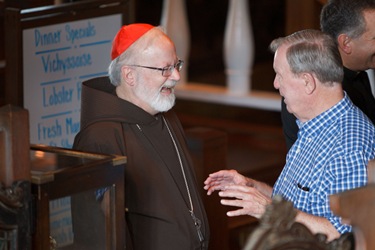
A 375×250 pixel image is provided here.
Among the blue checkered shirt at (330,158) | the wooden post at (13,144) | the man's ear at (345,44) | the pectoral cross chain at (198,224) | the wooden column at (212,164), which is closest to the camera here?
the wooden post at (13,144)

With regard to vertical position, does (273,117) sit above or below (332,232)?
below

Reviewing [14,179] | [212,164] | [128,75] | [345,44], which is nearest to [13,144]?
[14,179]

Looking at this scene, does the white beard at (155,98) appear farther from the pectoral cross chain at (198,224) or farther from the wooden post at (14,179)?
the wooden post at (14,179)

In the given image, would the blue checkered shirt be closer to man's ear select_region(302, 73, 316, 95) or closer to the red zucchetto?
man's ear select_region(302, 73, 316, 95)

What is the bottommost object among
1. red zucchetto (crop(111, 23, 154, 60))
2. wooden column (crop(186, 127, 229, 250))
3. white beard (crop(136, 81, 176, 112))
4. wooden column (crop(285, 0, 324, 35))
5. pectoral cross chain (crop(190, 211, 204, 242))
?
wooden column (crop(186, 127, 229, 250))

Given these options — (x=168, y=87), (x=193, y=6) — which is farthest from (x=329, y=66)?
(x=193, y=6)

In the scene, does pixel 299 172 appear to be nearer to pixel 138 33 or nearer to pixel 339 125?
pixel 339 125

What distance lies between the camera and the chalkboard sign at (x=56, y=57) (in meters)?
4.25

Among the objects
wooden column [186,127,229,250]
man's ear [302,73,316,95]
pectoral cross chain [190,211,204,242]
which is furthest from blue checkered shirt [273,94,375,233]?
wooden column [186,127,229,250]

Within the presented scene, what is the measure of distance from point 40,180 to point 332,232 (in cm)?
90

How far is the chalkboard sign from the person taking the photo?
14.0ft

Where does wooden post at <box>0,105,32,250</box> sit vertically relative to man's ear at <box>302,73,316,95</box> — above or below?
below

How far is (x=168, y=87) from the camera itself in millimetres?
3646

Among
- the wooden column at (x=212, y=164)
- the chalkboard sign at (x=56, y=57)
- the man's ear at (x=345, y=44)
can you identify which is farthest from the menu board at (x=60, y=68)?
the man's ear at (x=345, y=44)
